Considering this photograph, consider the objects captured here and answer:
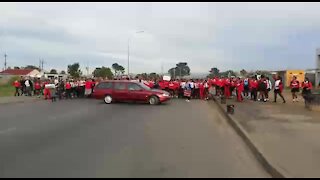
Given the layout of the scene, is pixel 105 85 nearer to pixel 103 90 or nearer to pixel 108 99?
pixel 103 90

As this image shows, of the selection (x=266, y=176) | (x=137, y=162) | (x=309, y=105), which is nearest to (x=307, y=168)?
(x=266, y=176)

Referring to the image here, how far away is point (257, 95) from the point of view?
3366 cm

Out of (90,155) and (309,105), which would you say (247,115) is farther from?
(90,155)

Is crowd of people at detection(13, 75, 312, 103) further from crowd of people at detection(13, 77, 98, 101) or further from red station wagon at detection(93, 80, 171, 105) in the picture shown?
red station wagon at detection(93, 80, 171, 105)

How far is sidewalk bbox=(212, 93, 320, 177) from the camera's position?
8.91m

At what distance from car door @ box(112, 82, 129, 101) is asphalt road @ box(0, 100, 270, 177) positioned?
38.9ft

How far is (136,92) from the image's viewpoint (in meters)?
30.0

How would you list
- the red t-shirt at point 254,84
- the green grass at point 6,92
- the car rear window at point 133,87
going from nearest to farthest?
the car rear window at point 133,87, the red t-shirt at point 254,84, the green grass at point 6,92

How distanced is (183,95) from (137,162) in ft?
89.5

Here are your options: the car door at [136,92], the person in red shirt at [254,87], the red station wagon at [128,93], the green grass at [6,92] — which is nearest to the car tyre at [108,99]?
the red station wagon at [128,93]

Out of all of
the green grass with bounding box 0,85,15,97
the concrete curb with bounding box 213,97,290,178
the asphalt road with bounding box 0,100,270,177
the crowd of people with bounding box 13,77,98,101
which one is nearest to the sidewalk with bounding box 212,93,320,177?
the concrete curb with bounding box 213,97,290,178

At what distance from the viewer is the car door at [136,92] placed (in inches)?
1169

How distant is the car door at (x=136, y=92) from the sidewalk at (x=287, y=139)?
10.7 meters

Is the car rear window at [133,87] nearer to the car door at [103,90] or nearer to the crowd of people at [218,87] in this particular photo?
the car door at [103,90]
